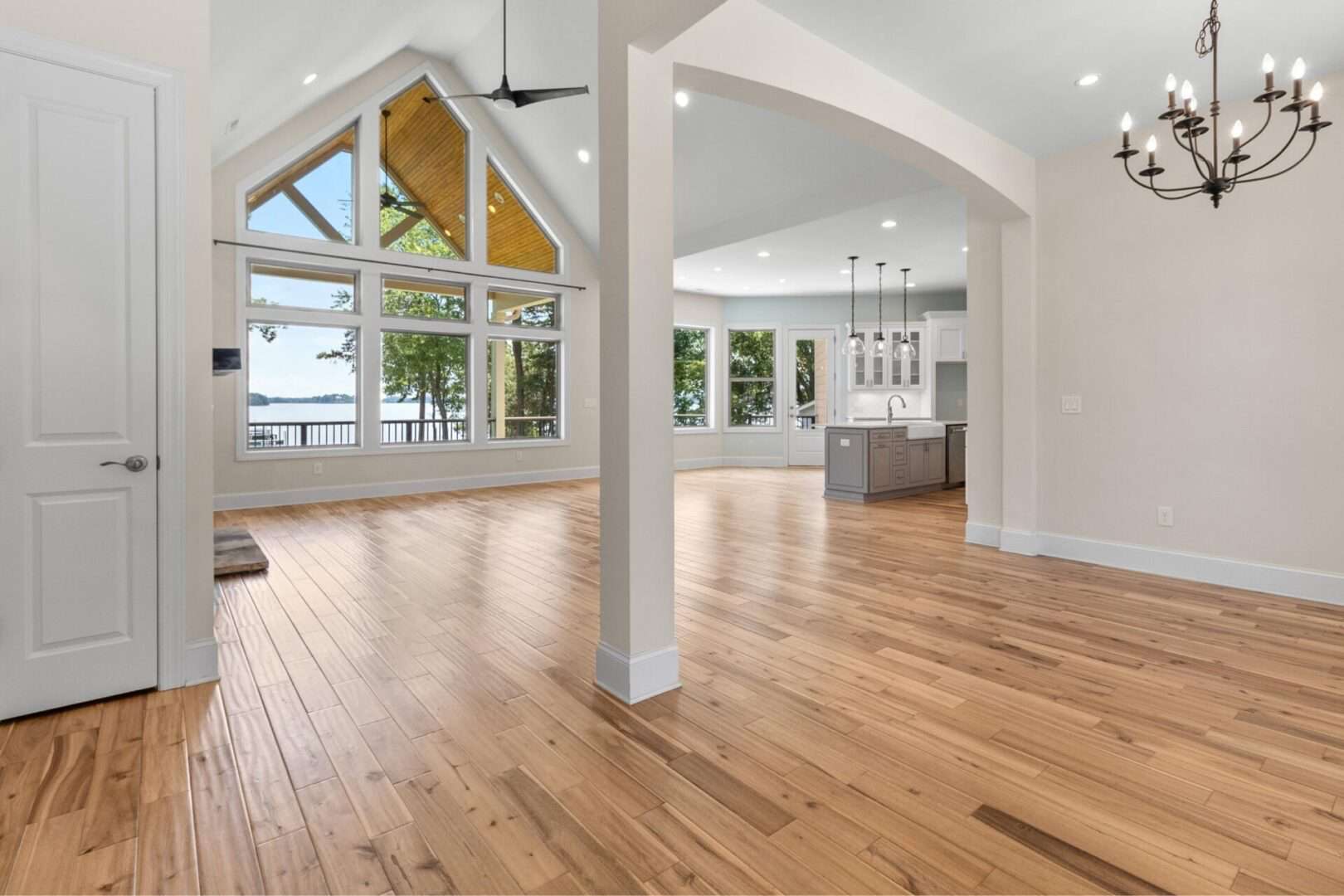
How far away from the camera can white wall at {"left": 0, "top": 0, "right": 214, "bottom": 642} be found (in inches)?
97.9

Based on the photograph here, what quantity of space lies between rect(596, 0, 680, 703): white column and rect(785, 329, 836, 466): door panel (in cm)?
948

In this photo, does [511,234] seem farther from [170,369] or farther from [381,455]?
[170,369]

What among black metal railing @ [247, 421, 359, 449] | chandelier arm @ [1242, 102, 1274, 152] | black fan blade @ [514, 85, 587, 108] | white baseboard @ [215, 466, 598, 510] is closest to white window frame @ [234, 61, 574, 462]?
black metal railing @ [247, 421, 359, 449]

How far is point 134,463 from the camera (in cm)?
247

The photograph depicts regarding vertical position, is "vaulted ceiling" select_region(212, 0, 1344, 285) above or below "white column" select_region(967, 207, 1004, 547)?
above

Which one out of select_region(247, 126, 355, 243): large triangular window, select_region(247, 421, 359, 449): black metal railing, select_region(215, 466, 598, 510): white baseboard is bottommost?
select_region(215, 466, 598, 510): white baseboard

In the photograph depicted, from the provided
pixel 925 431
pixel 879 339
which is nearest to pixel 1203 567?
pixel 925 431

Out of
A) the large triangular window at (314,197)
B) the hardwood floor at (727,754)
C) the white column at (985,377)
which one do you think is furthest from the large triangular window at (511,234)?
the hardwood floor at (727,754)

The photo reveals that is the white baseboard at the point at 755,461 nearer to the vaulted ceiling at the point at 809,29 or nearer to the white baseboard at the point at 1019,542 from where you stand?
the vaulted ceiling at the point at 809,29

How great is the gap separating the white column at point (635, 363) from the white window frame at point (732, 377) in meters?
9.35

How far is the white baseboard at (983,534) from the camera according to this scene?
5043mm

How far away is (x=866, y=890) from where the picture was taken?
1441mm

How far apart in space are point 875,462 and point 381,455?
19.5ft

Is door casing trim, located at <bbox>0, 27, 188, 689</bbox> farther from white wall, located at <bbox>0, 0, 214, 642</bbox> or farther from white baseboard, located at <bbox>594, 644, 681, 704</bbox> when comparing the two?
white baseboard, located at <bbox>594, 644, 681, 704</bbox>
